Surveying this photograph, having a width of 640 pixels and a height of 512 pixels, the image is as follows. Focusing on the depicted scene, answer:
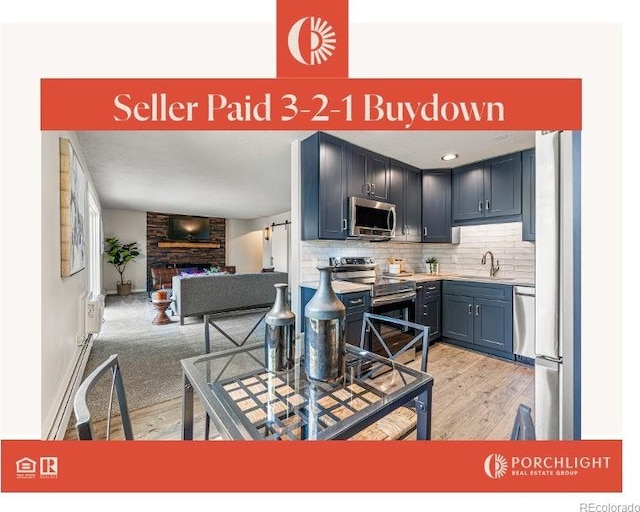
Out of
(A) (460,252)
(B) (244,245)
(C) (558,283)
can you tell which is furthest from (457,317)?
(B) (244,245)

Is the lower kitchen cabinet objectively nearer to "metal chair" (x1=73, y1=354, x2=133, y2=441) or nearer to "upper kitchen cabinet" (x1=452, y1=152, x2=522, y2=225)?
"metal chair" (x1=73, y1=354, x2=133, y2=441)

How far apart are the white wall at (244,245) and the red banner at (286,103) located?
25.9ft

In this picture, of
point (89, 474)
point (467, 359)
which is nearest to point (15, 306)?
point (89, 474)

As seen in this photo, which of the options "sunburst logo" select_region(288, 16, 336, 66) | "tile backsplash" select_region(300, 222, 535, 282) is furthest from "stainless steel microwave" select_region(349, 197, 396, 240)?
"sunburst logo" select_region(288, 16, 336, 66)

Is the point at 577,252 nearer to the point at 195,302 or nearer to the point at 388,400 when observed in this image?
the point at 388,400

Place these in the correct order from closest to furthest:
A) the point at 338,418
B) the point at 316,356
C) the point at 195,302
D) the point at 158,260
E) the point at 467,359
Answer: the point at 338,418 < the point at 316,356 < the point at 467,359 < the point at 195,302 < the point at 158,260

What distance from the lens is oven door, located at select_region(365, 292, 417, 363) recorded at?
2307 mm

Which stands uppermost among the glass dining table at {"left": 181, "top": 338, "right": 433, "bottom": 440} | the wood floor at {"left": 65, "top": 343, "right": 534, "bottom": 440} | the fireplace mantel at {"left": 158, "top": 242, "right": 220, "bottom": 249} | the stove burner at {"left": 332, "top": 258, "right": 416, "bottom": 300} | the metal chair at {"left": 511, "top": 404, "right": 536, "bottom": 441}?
the fireplace mantel at {"left": 158, "top": 242, "right": 220, "bottom": 249}

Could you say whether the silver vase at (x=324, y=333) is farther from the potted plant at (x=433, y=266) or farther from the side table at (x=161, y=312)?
the side table at (x=161, y=312)

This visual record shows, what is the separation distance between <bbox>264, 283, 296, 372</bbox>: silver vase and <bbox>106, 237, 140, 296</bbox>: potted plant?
727 cm

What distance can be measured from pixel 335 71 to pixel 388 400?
3.47 ft

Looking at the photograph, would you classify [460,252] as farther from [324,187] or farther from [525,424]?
[525,424]

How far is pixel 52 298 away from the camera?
4.69ft
